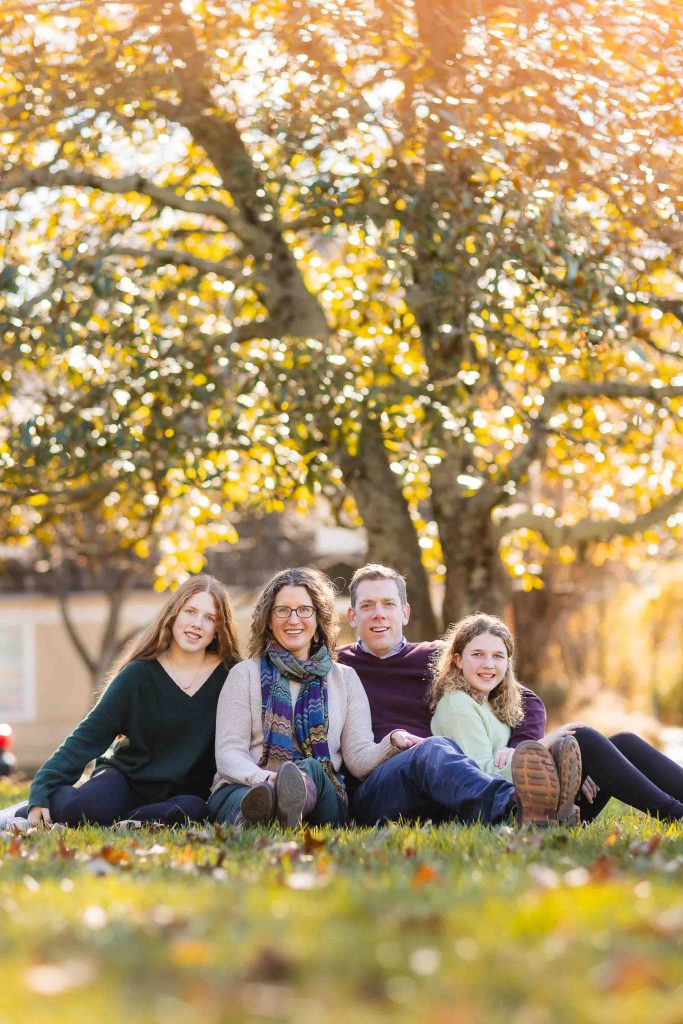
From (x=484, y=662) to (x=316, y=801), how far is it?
1.17 meters

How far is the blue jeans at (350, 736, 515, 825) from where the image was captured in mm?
6059

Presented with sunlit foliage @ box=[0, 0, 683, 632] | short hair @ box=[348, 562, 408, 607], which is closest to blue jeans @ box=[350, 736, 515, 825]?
short hair @ box=[348, 562, 408, 607]

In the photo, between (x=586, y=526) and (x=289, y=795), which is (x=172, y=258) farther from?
(x=289, y=795)

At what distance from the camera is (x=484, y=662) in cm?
693

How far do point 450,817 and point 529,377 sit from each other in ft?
24.6

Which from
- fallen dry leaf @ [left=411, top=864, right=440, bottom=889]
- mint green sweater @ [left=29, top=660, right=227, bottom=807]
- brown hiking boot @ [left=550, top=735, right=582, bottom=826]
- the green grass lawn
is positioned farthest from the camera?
mint green sweater @ [left=29, top=660, right=227, bottom=807]

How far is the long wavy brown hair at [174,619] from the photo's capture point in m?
7.05

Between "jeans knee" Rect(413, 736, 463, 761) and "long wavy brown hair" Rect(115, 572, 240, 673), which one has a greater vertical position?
"long wavy brown hair" Rect(115, 572, 240, 673)

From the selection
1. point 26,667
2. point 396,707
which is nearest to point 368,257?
point 396,707

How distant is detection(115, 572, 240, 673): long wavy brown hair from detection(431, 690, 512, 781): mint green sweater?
3.90 ft

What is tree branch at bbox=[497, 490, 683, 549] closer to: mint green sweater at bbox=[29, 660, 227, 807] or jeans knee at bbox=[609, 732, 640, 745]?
jeans knee at bbox=[609, 732, 640, 745]

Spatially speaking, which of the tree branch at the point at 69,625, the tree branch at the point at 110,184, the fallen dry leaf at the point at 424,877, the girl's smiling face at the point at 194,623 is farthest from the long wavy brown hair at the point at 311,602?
the tree branch at the point at 69,625

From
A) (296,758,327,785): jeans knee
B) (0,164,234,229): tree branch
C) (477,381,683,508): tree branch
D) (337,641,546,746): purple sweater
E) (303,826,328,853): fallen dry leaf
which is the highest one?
(0,164,234,229): tree branch

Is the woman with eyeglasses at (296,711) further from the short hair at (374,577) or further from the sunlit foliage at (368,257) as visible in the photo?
the sunlit foliage at (368,257)
